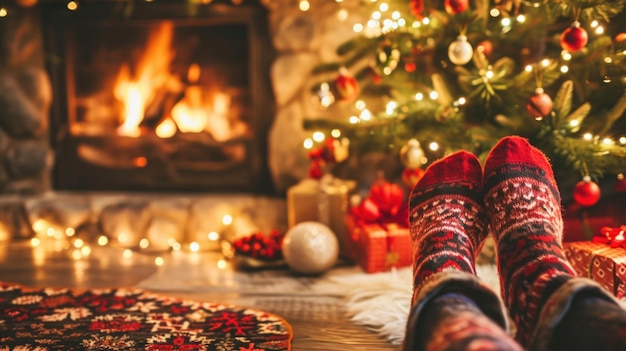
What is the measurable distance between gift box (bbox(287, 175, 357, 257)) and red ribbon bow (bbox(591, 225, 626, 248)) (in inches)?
29.7

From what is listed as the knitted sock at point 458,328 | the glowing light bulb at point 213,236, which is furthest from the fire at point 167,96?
Answer: the knitted sock at point 458,328

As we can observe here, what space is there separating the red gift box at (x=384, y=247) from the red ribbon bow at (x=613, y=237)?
51 centimetres

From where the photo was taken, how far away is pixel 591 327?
84cm

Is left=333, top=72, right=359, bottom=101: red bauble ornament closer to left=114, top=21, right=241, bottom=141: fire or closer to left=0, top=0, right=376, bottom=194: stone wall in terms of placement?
left=0, top=0, right=376, bottom=194: stone wall

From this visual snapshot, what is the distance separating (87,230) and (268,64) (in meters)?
0.92

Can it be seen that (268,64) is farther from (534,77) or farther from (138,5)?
(534,77)

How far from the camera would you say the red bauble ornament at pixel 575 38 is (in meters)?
1.37

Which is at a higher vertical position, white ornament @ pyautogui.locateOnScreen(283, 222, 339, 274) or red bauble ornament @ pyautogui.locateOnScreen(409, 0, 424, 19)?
red bauble ornament @ pyautogui.locateOnScreen(409, 0, 424, 19)

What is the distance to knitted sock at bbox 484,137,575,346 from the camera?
3.27 ft

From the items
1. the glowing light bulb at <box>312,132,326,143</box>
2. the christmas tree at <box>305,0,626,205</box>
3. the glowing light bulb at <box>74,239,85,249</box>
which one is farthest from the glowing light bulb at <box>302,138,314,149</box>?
the glowing light bulb at <box>74,239,85,249</box>

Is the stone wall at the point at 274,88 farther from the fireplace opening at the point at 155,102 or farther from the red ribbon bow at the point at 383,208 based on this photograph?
the red ribbon bow at the point at 383,208

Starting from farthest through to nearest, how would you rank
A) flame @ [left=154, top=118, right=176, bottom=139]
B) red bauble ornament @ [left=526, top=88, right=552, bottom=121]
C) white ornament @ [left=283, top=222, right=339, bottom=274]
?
flame @ [left=154, top=118, right=176, bottom=139], white ornament @ [left=283, top=222, right=339, bottom=274], red bauble ornament @ [left=526, top=88, right=552, bottom=121]

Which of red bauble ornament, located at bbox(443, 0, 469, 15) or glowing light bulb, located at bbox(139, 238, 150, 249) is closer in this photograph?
red bauble ornament, located at bbox(443, 0, 469, 15)

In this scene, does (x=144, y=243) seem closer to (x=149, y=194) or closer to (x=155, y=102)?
(x=149, y=194)
